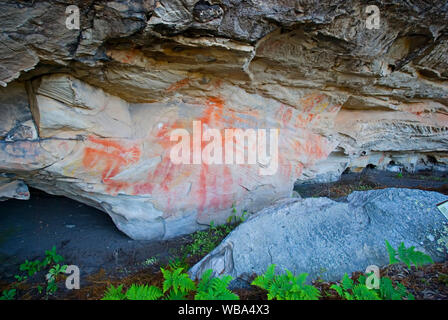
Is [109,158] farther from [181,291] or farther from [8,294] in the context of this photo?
[181,291]

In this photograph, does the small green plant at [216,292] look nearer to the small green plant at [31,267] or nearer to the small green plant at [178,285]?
the small green plant at [178,285]

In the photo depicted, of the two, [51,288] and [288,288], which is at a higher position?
[288,288]

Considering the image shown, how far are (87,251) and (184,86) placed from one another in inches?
131

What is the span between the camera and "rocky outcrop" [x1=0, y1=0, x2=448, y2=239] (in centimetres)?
271

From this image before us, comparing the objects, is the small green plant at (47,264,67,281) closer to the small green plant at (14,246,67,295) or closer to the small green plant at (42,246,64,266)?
the small green plant at (14,246,67,295)

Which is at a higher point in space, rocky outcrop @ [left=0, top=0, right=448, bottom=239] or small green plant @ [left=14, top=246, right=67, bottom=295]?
rocky outcrop @ [left=0, top=0, right=448, bottom=239]

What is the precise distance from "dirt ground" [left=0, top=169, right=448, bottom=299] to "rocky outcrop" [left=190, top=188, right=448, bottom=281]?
0.31 metres

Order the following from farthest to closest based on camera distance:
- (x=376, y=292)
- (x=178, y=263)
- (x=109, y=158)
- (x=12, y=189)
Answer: (x=109, y=158) < (x=12, y=189) < (x=178, y=263) < (x=376, y=292)

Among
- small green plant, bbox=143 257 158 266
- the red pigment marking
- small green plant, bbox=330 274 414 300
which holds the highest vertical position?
the red pigment marking

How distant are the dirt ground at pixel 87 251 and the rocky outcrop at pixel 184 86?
1.62 ft

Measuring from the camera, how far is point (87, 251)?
13.0 feet

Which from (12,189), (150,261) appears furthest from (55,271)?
(12,189)

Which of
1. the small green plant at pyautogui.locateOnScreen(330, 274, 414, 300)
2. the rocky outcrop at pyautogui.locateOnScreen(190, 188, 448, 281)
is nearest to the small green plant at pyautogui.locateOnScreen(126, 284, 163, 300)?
the rocky outcrop at pyautogui.locateOnScreen(190, 188, 448, 281)
